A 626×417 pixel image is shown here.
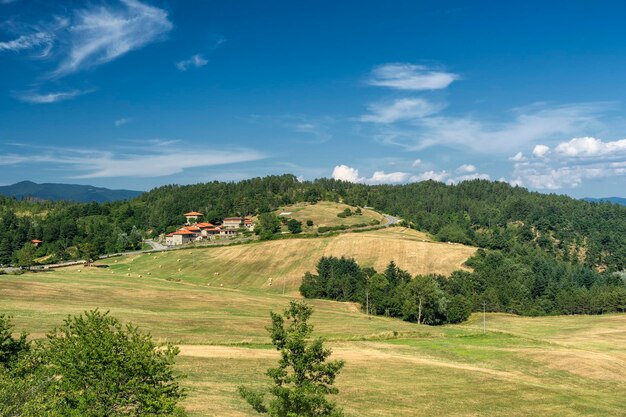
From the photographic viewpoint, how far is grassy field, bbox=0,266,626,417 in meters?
52.6

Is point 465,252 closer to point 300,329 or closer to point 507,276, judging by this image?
point 507,276

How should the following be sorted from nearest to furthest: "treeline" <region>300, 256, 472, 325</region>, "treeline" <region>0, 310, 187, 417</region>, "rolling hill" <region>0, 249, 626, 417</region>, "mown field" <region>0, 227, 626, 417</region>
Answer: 1. "treeline" <region>0, 310, 187, 417</region>
2. "rolling hill" <region>0, 249, 626, 417</region>
3. "mown field" <region>0, 227, 626, 417</region>
4. "treeline" <region>300, 256, 472, 325</region>

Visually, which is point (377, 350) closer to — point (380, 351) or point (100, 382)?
point (380, 351)

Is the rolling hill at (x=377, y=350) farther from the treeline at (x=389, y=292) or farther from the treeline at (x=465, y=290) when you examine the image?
the treeline at (x=465, y=290)

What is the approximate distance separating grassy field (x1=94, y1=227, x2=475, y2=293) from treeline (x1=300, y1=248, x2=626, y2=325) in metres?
8.81

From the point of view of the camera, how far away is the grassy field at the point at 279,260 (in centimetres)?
15750

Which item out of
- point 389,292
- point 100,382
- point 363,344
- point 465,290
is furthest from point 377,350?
point 465,290

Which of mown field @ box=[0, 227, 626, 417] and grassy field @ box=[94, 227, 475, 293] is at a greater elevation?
grassy field @ box=[94, 227, 475, 293]

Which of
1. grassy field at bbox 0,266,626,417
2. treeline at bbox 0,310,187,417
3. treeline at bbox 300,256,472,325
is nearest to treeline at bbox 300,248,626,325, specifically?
treeline at bbox 300,256,472,325

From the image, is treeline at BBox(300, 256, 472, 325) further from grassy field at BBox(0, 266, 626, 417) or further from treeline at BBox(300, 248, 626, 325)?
grassy field at BBox(0, 266, 626, 417)

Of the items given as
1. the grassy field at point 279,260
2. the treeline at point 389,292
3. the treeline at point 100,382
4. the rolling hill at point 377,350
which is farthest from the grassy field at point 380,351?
the grassy field at point 279,260

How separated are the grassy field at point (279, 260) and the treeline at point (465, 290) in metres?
8.81

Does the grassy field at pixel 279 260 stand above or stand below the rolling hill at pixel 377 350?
above

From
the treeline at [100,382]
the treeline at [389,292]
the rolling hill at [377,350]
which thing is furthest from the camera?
the treeline at [389,292]
